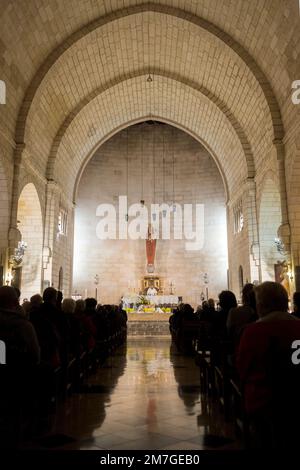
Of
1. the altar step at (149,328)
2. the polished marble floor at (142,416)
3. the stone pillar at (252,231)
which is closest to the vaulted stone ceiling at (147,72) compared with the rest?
the stone pillar at (252,231)

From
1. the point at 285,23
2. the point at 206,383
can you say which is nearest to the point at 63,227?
the point at 285,23

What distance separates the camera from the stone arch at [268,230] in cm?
1488

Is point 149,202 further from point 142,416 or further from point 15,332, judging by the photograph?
point 15,332

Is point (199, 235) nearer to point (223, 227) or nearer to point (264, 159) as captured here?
point (223, 227)

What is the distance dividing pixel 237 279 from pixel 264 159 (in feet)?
19.8

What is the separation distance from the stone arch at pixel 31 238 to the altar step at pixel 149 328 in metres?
4.59

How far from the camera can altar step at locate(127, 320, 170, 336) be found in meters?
17.2

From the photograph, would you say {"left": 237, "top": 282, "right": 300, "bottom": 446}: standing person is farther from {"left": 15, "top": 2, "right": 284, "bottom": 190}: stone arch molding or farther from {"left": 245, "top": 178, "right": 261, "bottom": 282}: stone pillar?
{"left": 245, "top": 178, "right": 261, "bottom": 282}: stone pillar

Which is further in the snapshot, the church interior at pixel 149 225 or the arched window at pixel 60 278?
the arched window at pixel 60 278

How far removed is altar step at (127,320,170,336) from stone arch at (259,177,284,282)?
475 centimetres

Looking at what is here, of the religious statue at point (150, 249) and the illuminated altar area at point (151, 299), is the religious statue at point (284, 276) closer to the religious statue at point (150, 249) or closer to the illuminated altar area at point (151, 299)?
the illuminated altar area at point (151, 299)

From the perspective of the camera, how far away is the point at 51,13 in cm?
1203
